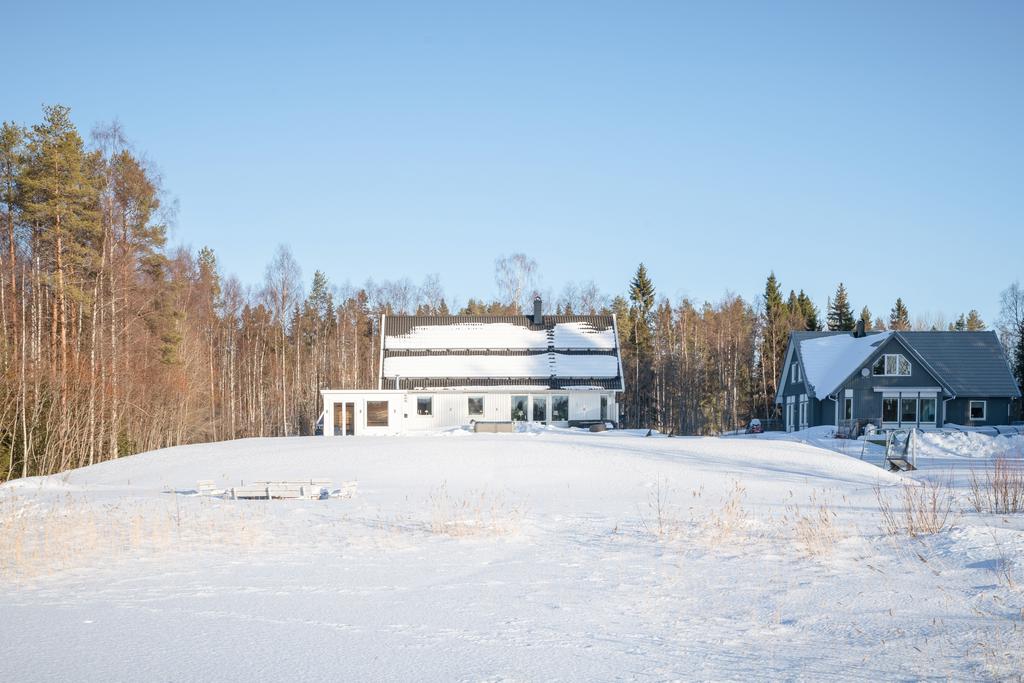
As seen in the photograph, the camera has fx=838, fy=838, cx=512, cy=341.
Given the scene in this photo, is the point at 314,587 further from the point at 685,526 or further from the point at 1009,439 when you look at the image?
the point at 1009,439

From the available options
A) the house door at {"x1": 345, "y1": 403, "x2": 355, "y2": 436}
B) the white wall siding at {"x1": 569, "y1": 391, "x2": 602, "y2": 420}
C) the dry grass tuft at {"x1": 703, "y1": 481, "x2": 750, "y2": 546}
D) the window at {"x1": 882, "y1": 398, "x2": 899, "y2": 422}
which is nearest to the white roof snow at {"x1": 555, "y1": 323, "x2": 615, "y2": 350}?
the white wall siding at {"x1": 569, "y1": 391, "x2": 602, "y2": 420}

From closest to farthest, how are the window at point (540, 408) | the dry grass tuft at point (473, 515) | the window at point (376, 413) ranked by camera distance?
the dry grass tuft at point (473, 515) < the window at point (376, 413) < the window at point (540, 408)

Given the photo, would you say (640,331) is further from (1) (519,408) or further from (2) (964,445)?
(2) (964,445)

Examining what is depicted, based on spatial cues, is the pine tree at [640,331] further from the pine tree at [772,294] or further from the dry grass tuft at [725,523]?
the dry grass tuft at [725,523]

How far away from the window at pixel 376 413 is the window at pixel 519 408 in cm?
698

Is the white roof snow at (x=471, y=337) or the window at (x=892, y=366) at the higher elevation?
the white roof snow at (x=471, y=337)

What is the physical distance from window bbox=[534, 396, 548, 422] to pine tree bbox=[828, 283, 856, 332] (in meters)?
40.8

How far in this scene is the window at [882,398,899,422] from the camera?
42.1m

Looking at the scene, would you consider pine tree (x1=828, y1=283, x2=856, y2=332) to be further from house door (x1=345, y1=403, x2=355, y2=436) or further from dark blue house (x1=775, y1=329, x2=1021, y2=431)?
house door (x1=345, y1=403, x2=355, y2=436)

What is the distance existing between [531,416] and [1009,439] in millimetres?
20418

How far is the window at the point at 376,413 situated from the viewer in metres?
37.7

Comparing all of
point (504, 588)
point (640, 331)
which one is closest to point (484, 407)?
point (640, 331)

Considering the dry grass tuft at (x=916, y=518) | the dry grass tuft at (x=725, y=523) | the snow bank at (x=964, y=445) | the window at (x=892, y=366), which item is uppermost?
the window at (x=892, y=366)

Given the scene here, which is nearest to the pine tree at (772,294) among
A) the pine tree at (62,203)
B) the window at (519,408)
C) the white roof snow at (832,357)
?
the white roof snow at (832,357)
